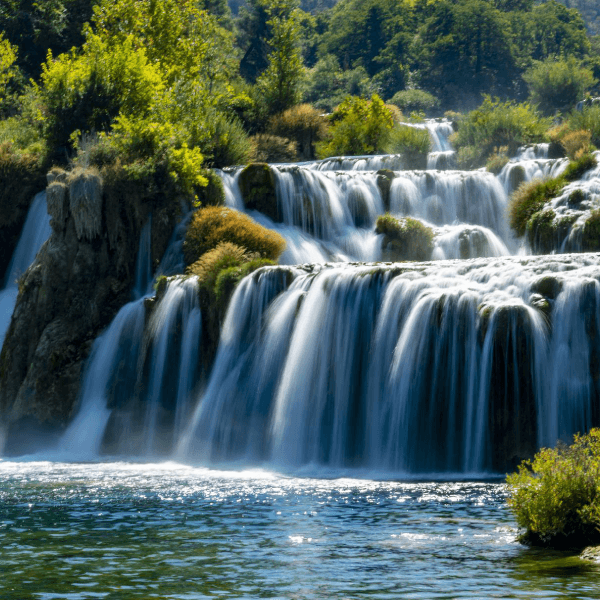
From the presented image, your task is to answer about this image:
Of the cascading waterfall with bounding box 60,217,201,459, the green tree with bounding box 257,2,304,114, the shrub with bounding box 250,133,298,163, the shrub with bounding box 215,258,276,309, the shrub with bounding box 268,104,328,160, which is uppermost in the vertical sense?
the green tree with bounding box 257,2,304,114

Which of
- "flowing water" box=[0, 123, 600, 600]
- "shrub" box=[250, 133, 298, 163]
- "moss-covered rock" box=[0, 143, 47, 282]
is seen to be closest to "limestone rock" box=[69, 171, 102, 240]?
"flowing water" box=[0, 123, 600, 600]

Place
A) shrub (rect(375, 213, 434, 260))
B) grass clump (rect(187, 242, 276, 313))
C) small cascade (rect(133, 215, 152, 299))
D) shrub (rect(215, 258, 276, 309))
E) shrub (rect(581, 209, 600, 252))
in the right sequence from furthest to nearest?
1. small cascade (rect(133, 215, 152, 299))
2. shrub (rect(375, 213, 434, 260))
3. shrub (rect(581, 209, 600, 252))
4. grass clump (rect(187, 242, 276, 313))
5. shrub (rect(215, 258, 276, 309))

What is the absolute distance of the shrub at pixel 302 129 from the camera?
53.8 meters

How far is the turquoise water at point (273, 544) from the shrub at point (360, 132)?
3030 cm

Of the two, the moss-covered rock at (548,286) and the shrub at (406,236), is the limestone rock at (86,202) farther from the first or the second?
the moss-covered rock at (548,286)

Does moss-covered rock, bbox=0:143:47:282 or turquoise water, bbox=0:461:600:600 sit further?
moss-covered rock, bbox=0:143:47:282

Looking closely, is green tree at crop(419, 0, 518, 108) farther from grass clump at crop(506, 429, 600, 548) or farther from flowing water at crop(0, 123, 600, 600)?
grass clump at crop(506, 429, 600, 548)

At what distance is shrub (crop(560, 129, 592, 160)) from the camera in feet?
126

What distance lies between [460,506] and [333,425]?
23.6ft

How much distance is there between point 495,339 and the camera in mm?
23031

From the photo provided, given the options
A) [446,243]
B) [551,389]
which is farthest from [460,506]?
[446,243]

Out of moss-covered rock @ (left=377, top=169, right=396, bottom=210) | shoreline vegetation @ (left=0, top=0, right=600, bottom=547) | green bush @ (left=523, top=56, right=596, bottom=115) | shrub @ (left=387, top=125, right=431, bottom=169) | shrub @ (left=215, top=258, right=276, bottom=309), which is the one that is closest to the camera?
shrub @ (left=215, top=258, right=276, bottom=309)

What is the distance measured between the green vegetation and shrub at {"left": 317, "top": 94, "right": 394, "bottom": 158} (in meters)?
Answer: 16.3

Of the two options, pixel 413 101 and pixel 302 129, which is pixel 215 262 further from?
pixel 413 101
